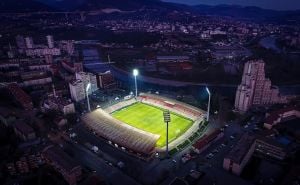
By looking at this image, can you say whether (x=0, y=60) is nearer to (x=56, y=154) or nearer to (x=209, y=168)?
(x=56, y=154)

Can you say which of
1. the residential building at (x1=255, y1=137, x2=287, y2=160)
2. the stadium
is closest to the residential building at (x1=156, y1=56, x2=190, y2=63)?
the stadium

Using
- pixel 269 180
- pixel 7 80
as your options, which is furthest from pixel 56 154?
pixel 7 80

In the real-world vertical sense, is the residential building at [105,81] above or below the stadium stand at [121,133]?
above

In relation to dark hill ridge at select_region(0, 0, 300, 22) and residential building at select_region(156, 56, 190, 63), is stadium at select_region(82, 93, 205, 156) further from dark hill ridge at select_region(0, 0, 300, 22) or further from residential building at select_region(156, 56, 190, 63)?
dark hill ridge at select_region(0, 0, 300, 22)

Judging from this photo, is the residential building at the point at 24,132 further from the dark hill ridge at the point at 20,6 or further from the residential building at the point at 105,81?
the dark hill ridge at the point at 20,6

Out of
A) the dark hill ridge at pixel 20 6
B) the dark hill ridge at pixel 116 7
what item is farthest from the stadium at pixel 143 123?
the dark hill ridge at pixel 116 7
